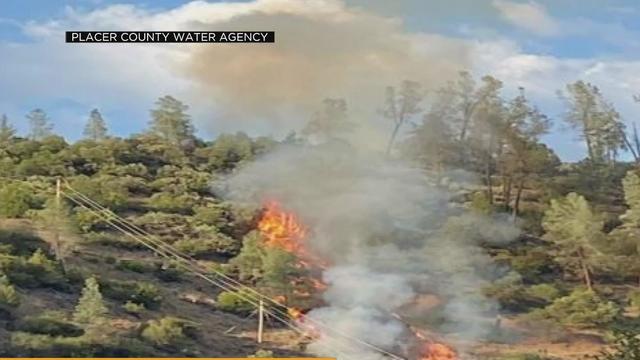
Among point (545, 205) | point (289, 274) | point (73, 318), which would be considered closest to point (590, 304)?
point (545, 205)

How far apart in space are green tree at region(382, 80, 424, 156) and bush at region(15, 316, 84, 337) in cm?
1074

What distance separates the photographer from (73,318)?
22.5m

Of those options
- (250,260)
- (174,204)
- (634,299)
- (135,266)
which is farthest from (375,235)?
(634,299)

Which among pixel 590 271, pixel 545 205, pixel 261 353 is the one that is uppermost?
pixel 545 205

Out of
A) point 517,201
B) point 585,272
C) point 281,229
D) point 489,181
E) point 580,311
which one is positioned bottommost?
point 580,311

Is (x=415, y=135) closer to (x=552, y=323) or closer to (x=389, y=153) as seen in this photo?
(x=389, y=153)

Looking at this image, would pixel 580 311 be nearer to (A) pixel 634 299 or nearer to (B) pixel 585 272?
(B) pixel 585 272

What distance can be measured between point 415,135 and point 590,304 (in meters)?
6.96

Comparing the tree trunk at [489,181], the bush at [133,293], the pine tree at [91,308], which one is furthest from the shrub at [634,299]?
the pine tree at [91,308]

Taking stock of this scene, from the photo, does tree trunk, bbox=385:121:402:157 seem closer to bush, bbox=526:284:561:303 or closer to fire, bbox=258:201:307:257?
fire, bbox=258:201:307:257

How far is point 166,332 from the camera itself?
22.8 m

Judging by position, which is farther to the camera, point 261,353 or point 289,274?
point 289,274

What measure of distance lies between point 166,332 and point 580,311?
1034 centimetres

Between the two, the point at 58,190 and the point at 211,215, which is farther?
the point at 211,215
